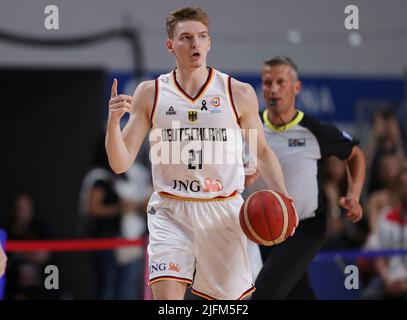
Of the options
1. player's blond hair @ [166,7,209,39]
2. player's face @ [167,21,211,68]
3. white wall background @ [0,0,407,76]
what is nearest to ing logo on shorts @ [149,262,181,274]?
player's face @ [167,21,211,68]

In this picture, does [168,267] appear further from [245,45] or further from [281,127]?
[245,45]

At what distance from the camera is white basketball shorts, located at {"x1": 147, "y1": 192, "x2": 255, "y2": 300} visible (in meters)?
6.02

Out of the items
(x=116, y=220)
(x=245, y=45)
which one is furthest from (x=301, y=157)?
(x=245, y=45)

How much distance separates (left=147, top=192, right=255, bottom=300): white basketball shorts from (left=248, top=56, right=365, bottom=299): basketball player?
0.98m

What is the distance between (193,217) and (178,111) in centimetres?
68

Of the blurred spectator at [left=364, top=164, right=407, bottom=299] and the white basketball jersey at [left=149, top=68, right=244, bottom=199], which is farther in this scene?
the blurred spectator at [left=364, top=164, right=407, bottom=299]

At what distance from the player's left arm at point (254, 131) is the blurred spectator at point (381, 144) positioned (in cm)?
510

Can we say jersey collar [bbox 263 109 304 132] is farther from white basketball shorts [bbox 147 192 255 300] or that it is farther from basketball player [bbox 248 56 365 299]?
white basketball shorts [bbox 147 192 255 300]

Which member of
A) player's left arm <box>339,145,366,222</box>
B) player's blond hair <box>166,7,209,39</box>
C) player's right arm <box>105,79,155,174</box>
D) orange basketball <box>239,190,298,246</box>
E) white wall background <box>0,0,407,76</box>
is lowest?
orange basketball <box>239,190,298,246</box>

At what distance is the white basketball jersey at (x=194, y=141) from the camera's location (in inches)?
242

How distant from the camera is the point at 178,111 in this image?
6.16 m

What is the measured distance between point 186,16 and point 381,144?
5.78 metres
